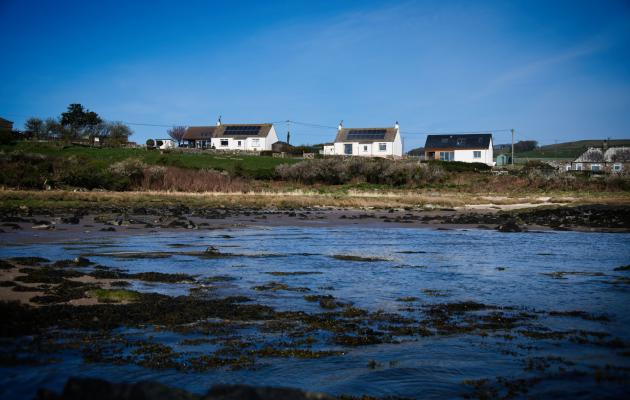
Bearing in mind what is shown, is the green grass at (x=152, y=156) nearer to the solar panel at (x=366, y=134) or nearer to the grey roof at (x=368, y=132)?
the grey roof at (x=368, y=132)

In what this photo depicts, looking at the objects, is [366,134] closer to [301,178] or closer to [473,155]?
[473,155]

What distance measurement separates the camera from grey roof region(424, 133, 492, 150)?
93750 mm

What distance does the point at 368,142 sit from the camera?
319 ft

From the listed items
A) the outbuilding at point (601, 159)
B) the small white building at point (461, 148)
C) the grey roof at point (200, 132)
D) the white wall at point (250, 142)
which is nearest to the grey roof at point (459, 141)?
the small white building at point (461, 148)

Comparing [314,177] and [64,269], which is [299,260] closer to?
[64,269]

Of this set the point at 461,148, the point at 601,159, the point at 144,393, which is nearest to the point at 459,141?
the point at 461,148

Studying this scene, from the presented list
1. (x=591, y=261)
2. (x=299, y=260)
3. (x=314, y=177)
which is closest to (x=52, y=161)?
(x=314, y=177)

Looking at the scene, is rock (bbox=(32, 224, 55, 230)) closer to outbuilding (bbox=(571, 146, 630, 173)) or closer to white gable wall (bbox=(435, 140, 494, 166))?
white gable wall (bbox=(435, 140, 494, 166))

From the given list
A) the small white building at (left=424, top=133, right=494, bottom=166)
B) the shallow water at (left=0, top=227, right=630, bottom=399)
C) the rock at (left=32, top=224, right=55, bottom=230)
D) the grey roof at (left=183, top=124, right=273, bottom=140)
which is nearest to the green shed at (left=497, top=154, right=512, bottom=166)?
the small white building at (left=424, top=133, right=494, bottom=166)

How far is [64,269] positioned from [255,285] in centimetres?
426

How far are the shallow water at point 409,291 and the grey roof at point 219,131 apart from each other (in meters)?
80.9

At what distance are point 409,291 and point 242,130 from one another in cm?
9688

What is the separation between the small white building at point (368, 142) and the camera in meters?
96.1

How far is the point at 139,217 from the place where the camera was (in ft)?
90.0
